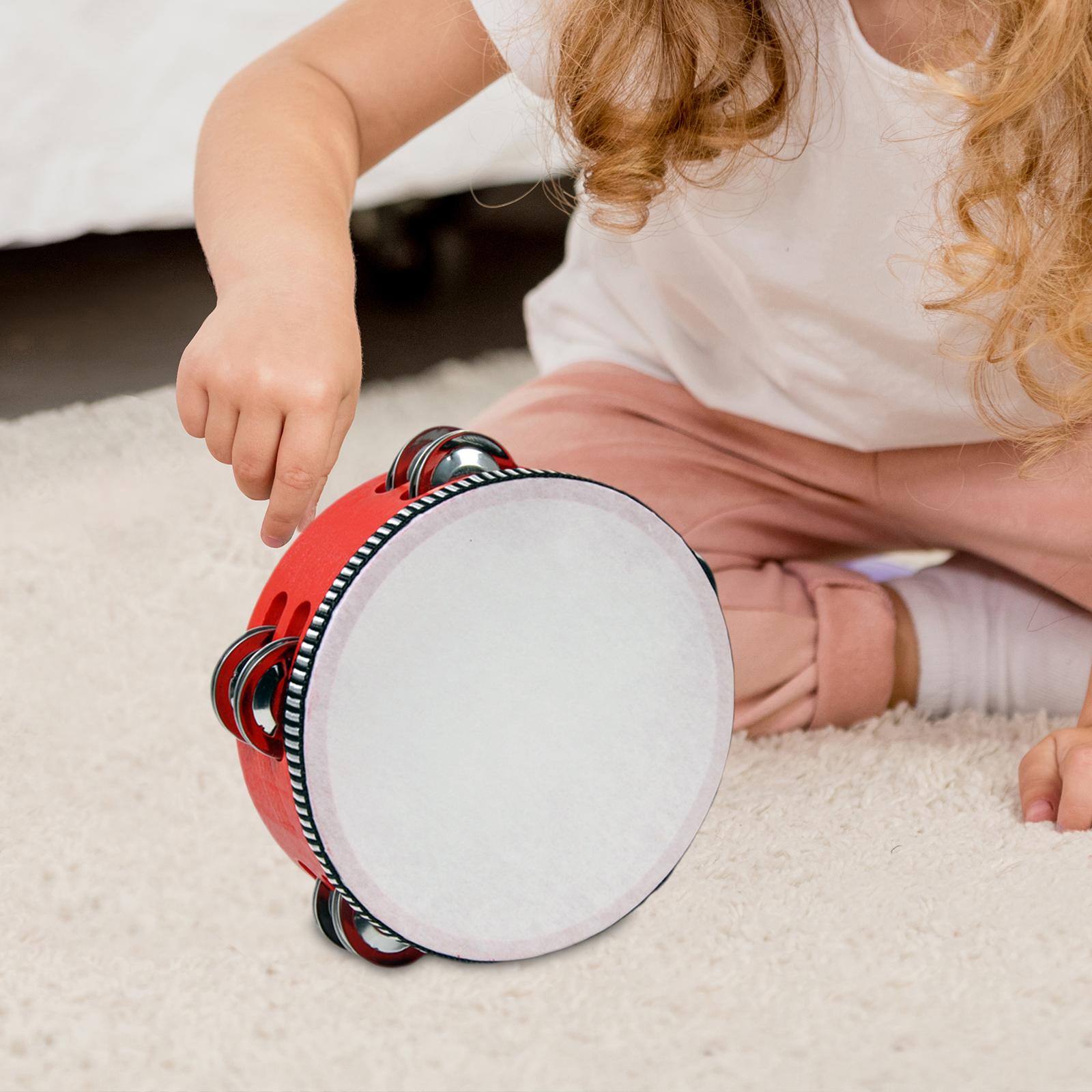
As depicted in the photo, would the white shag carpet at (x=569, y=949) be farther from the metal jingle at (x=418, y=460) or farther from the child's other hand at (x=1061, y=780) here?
the metal jingle at (x=418, y=460)

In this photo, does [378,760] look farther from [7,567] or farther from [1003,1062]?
[7,567]

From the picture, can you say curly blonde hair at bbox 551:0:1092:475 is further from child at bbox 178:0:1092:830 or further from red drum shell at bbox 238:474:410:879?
red drum shell at bbox 238:474:410:879

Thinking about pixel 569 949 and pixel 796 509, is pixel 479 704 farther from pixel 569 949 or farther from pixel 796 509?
pixel 796 509

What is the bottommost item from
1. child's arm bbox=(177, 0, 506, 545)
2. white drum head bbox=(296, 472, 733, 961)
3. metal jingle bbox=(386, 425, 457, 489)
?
white drum head bbox=(296, 472, 733, 961)

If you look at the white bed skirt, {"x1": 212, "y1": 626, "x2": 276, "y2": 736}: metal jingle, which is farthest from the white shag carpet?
the white bed skirt

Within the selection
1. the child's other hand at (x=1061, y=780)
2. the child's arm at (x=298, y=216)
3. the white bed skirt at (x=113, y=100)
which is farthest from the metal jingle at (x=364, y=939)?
the white bed skirt at (x=113, y=100)

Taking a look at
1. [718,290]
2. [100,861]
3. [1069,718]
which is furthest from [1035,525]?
[100,861]

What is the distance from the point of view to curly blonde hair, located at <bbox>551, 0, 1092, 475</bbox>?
0.49 m

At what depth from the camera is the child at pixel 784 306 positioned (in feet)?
1.62

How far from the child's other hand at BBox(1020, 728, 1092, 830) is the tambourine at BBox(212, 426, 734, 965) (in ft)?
0.52

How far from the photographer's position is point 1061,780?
0.57 meters

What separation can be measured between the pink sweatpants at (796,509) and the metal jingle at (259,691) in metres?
0.28

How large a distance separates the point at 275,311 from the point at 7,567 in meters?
0.38

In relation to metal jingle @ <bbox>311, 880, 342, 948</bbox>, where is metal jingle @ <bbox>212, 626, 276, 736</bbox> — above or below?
above
